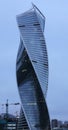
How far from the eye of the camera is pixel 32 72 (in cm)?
14262

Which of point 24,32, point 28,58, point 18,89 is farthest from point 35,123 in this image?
point 24,32

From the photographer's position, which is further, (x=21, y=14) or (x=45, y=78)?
(x=21, y=14)

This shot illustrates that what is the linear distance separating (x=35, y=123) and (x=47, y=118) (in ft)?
15.1

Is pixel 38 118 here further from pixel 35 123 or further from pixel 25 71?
pixel 25 71

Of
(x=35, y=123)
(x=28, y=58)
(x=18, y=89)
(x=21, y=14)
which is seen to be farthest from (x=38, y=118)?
(x=21, y=14)

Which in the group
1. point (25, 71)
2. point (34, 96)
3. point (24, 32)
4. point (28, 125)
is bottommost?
point (28, 125)

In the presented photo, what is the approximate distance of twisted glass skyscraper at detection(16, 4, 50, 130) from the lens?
469 ft

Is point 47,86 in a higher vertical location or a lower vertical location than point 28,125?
higher

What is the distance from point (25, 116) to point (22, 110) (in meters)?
2.80

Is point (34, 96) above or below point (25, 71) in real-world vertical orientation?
below

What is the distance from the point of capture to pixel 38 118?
14888 centimetres

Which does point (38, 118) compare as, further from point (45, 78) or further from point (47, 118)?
point (45, 78)

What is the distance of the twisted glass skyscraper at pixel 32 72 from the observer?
143 m

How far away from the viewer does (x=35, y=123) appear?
148 m
